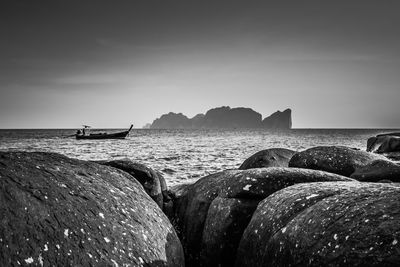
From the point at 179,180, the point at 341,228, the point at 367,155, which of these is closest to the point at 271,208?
the point at 341,228

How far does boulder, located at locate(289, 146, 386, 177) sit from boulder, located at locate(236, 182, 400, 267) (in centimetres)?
418

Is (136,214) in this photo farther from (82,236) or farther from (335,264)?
(335,264)

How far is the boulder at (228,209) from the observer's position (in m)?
4.00

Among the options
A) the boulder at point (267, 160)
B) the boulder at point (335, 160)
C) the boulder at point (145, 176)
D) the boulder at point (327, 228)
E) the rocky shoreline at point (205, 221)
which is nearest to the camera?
the boulder at point (327, 228)

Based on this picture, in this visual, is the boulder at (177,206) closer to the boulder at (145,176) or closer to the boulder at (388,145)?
the boulder at (145,176)

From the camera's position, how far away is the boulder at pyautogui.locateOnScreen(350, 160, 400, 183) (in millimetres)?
6168

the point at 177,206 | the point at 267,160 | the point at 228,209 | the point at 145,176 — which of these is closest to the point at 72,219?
the point at 228,209

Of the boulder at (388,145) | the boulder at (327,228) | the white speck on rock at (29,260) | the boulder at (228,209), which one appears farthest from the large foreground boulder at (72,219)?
the boulder at (388,145)

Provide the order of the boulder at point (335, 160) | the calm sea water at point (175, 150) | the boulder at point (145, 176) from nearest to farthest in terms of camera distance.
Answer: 1. the boulder at point (145, 176)
2. the boulder at point (335, 160)
3. the calm sea water at point (175, 150)

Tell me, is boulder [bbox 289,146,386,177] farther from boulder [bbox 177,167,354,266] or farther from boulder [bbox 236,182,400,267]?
boulder [bbox 236,182,400,267]

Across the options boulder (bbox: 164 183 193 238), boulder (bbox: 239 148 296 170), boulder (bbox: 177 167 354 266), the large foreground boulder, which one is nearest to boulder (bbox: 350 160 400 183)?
boulder (bbox: 177 167 354 266)

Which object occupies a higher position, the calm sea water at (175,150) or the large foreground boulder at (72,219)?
the large foreground boulder at (72,219)

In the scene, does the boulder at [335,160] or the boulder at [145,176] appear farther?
the boulder at [335,160]

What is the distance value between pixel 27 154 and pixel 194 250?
2.92 m
